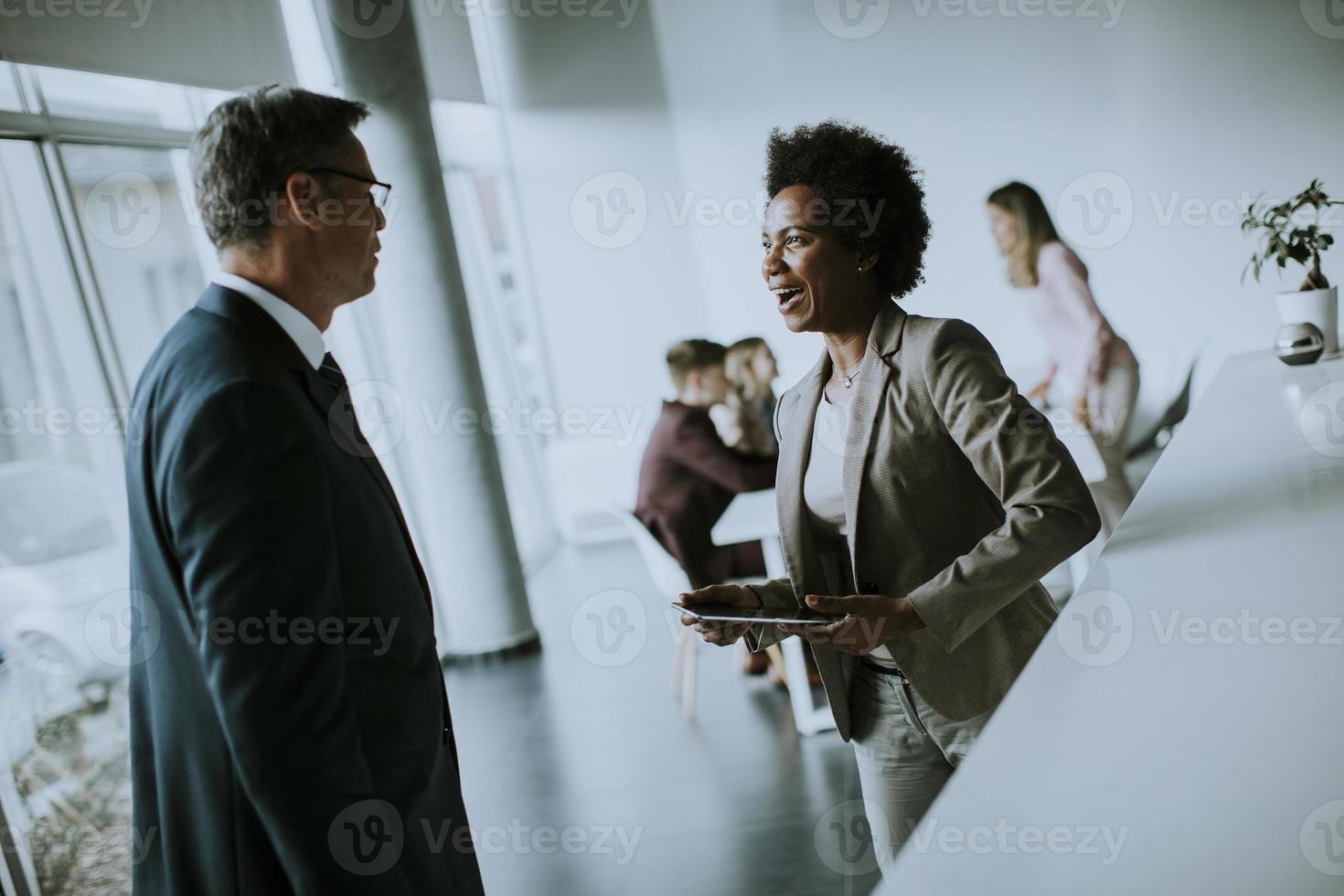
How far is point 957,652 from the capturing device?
1634 millimetres

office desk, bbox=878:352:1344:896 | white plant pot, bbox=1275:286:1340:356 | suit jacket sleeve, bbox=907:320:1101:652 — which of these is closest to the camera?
office desk, bbox=878:352:1344:896

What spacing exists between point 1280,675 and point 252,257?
1463 millimetres

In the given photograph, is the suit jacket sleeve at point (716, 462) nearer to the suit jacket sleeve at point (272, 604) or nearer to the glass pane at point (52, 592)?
the glass pane at point (52, 592)

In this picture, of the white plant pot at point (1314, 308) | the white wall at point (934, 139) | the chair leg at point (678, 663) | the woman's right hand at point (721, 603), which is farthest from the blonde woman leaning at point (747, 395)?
the woman's right hand at point (721, 603)

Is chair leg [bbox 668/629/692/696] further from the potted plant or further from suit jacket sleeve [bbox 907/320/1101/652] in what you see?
suit jacket sleeve [bbox 907/320/1101/652]

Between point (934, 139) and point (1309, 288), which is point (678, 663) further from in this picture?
point (934, 139)

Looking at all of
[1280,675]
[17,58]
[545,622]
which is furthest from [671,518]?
[1280,675]

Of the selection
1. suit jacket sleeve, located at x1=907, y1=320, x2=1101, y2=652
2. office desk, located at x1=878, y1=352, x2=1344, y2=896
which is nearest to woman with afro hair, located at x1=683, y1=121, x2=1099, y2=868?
suit jacket sleeve, located at x1=907, y1=320, x2=1101, y2=652

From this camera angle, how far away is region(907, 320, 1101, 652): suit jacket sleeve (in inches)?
57.4

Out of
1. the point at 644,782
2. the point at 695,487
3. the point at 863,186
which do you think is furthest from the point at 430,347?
the point at 863,186

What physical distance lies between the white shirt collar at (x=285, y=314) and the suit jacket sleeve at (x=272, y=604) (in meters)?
0.17

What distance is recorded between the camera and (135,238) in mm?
3926

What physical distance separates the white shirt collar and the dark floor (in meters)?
2.10

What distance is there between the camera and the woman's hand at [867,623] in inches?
59.6
